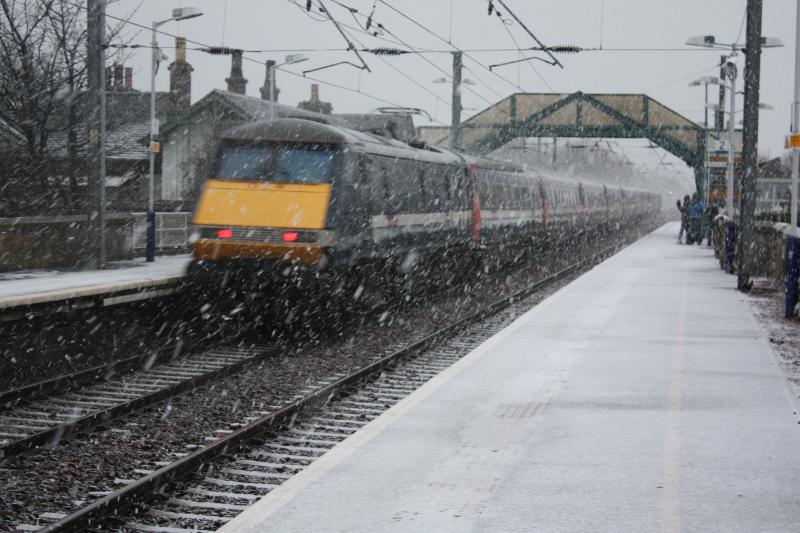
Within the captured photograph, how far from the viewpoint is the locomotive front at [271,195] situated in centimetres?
1341

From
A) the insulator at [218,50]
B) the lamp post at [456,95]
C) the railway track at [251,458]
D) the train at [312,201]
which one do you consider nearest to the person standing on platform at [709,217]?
the lamp post at [456,95]

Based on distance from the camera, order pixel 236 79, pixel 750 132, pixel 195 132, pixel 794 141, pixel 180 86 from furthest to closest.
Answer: pixel 236 79 < pixel 180 86 < pixel 195 132 < pixel 750 132 < pixel 794 141

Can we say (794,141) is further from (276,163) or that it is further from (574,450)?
(574,450)

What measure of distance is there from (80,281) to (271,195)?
3.18 m

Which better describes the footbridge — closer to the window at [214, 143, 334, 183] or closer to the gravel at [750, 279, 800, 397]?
the gravel at [750, 279, 800, 397]

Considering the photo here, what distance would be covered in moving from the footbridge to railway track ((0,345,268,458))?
3132cm

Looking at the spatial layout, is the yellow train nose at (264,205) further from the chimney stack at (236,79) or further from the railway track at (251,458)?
the chimney stack at (236,79)

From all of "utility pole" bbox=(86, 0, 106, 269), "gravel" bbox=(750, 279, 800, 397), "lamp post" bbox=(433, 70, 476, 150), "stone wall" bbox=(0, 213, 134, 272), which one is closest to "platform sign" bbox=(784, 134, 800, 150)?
"gravel" bbox=(750, 279, 800, 397)

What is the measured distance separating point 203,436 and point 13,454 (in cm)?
145

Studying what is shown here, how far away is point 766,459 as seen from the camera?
6.86 m

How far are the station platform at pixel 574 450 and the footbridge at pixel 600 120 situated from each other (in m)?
30.5

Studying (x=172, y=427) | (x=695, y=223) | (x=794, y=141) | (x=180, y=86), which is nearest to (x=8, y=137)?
(x=794, y=141)

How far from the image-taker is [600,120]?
139 ft

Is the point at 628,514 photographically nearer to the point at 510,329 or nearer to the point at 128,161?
the point at 510,329
